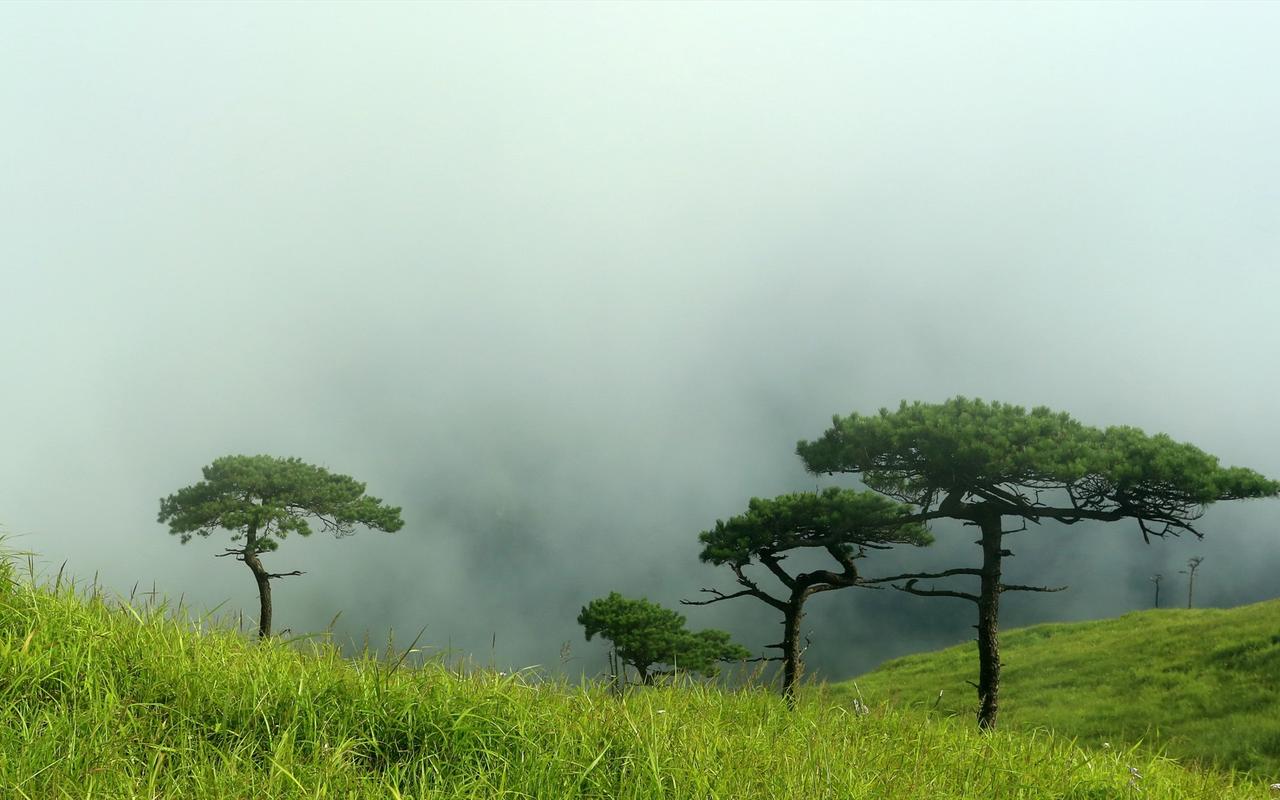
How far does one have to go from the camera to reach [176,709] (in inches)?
208

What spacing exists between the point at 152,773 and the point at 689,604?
12445 mm

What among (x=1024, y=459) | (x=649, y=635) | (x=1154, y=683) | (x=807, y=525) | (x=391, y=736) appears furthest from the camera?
(x=649, y=635)

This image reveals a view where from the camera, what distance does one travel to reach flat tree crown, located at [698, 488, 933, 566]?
49.8 feet

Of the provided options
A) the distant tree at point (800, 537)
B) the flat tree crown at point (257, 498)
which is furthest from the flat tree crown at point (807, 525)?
the flat tree crown at point (257, 498)

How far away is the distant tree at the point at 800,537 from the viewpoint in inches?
598

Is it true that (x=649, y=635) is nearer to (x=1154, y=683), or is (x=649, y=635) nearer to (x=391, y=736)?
(x=1154, y=683)

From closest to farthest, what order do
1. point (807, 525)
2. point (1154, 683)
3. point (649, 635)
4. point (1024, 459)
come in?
point (1024, 459), point (807, 525), point (1154, 683), point (649, 635)

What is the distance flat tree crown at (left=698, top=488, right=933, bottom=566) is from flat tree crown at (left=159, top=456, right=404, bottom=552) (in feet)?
44.7

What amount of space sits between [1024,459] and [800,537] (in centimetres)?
455

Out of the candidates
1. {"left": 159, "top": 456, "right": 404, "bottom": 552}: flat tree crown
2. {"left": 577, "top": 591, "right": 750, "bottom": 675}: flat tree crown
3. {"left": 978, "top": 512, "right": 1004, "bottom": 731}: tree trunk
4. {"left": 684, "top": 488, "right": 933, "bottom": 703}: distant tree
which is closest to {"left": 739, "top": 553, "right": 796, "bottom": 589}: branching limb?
{"left": 684, "top": 488, "right": 933, "bottom": 703}: distant tree

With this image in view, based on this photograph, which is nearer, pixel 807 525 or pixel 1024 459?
pixel 1024 459

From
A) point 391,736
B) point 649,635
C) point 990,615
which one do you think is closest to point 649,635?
point 649,635

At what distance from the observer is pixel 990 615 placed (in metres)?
13.6

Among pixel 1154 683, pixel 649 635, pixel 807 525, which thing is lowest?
pixel 1154 683
